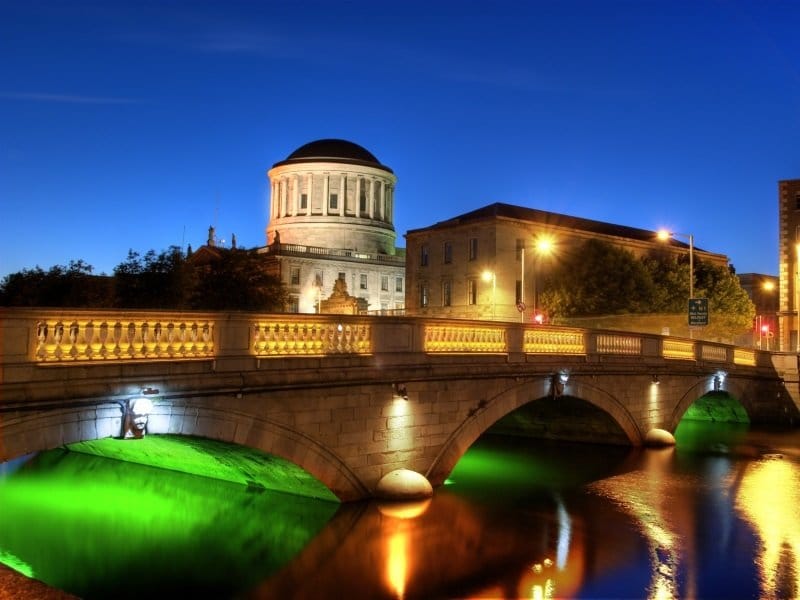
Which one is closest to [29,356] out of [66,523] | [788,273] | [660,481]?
[66,523]

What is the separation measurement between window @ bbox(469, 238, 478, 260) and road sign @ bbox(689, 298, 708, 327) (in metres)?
39.7

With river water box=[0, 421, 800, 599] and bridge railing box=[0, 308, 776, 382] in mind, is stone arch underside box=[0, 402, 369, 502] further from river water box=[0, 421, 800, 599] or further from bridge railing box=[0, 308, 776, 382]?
river water box=[0, 421, 800, 599]

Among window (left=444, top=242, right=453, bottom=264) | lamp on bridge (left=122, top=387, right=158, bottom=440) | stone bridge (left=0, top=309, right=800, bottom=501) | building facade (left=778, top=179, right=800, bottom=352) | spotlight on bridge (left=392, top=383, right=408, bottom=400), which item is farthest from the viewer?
window (left=444, top=242, right=453, bottom=264)

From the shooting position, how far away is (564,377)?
22.3 m

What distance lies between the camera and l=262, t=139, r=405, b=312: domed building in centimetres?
9819

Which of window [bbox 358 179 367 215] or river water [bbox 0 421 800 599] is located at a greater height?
window [bbox 358 179 367 215]

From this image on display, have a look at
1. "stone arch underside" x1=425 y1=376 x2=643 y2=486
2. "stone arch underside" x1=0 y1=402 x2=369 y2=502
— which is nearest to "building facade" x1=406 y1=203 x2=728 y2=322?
"stone arch underside" x1=425 y1=376 x2=643 y2=486

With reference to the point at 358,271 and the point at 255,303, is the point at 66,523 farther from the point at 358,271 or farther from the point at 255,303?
the point at 358,271

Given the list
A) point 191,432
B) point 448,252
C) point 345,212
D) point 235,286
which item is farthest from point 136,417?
point 345,212

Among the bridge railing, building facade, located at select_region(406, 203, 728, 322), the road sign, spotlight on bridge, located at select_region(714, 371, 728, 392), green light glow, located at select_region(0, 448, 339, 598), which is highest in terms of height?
building facade, located at select_region(406, 203, 728, 322)

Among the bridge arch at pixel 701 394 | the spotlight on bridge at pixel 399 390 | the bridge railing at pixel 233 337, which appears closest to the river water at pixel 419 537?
the spotlight on bridge at pixel 399 390

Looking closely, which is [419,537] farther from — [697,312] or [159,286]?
[159,286]

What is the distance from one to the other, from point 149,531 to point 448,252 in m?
58.8

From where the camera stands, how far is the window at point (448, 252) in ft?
243
